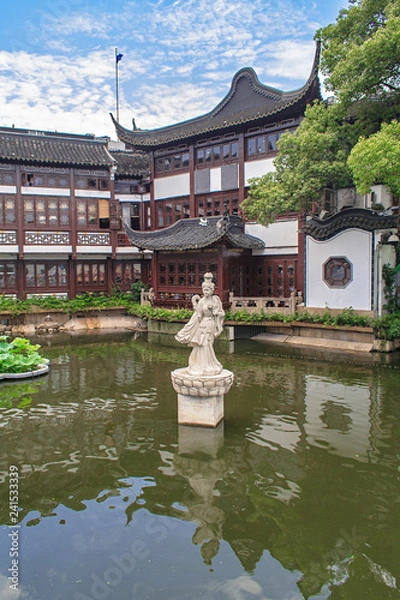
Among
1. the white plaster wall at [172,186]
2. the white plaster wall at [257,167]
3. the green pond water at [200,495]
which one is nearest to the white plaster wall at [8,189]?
the white plaster wall at [172,186]

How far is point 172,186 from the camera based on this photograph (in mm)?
24594

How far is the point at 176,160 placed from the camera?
80.2 feet

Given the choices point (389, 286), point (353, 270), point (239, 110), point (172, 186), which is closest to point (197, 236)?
point (172, 186)

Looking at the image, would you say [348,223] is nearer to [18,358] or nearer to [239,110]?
[239,110]

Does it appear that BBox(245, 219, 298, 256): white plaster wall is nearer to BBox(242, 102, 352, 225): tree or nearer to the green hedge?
BBox(242, 102, 352, 225): tree

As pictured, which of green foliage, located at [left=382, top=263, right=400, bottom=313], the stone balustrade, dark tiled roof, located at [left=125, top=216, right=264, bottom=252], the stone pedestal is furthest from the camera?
dark tiled roof, located at [left=125, top=216, right=264, bottom=252]

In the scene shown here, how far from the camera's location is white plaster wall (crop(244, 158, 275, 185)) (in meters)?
20.9

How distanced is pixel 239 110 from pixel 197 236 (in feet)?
22.3

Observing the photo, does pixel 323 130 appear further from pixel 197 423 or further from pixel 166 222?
pixel 197 423

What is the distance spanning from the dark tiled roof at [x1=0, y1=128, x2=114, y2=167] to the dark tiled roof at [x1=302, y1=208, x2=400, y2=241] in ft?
38.9

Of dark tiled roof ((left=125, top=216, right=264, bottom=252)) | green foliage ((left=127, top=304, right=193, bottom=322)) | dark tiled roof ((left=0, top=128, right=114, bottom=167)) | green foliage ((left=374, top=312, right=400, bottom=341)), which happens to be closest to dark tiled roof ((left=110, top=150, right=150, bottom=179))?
dark tiled roof ((left=0, top=128, right=114, bottom=167))

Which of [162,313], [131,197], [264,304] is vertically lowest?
[162,313]

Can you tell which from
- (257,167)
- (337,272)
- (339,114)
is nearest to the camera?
(339,114)

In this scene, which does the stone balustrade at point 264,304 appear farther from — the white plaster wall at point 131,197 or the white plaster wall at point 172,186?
the white plaster wall at point 131,197
